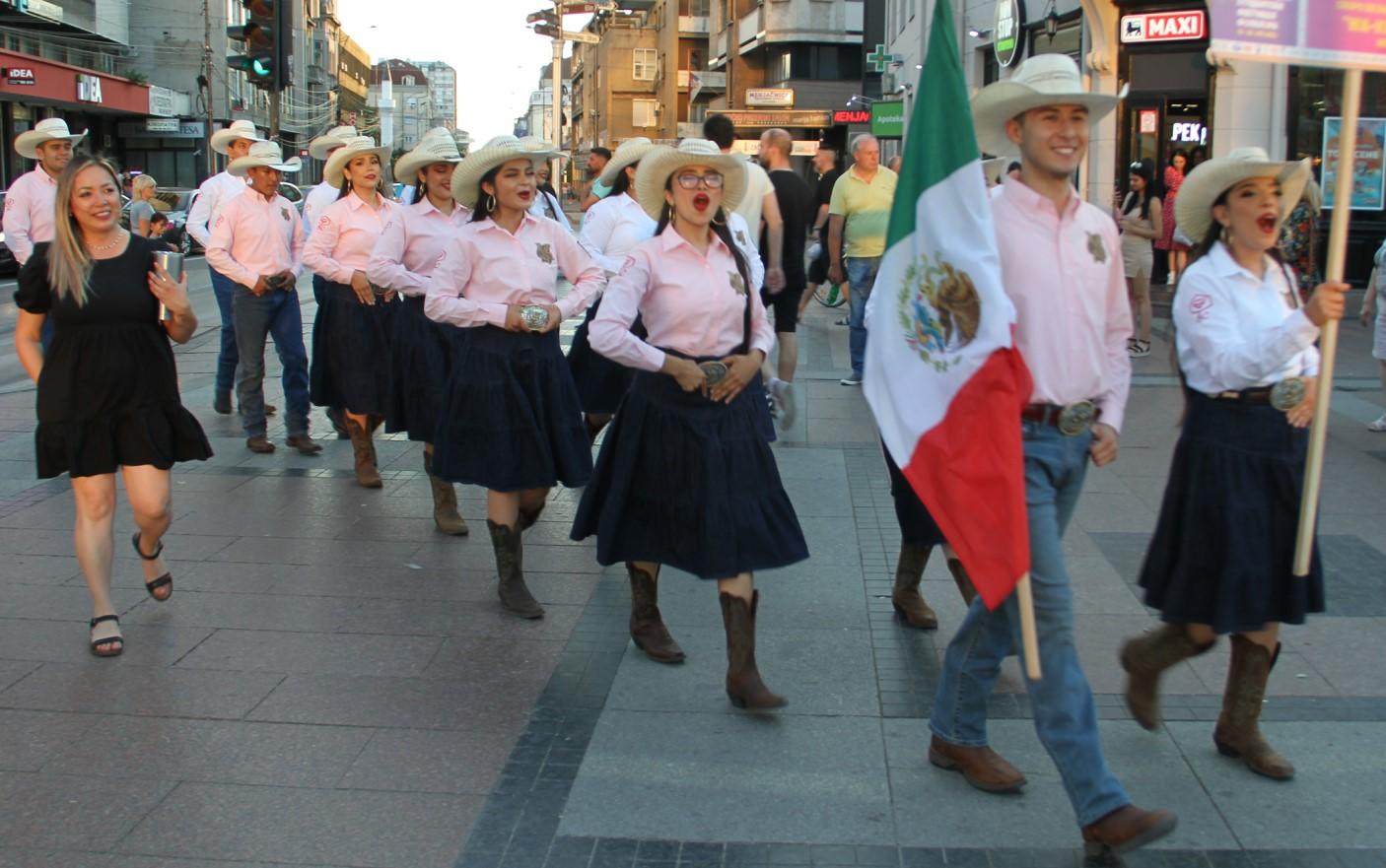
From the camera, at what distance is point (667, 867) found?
12.2ft

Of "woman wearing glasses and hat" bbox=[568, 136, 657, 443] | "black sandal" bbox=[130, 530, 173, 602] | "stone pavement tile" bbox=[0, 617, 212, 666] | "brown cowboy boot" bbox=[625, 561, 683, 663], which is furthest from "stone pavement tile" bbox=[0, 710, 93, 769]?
"woman wearing glasses and hat" bbox=[568, 136, 657, 443]

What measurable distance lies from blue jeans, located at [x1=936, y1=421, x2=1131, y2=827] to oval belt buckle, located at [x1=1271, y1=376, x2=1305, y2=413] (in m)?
0.58

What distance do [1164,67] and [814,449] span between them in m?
12.6

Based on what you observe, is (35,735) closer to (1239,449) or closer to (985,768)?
(985,768)

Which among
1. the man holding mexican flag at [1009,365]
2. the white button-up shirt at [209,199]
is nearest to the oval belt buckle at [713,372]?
the man holding mexican flag at [1009,365]

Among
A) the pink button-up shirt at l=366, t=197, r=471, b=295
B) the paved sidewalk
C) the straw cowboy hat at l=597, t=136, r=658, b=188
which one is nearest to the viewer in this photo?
the paved sidewalk

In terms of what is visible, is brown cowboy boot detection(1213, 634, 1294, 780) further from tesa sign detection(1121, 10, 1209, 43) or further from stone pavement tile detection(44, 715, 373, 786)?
tesa sign detection(1121, 10, 1209, 43)

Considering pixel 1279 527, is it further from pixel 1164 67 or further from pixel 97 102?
pixel 97 102

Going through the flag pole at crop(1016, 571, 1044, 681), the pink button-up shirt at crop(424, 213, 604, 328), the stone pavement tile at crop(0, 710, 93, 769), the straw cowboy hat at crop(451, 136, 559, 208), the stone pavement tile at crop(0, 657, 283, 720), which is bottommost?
the stone pavement tile at crop(0, 710, 93, 769)

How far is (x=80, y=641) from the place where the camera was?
551 centimetres

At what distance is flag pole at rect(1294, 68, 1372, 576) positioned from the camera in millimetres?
3695

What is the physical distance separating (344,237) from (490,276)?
9.37 ft

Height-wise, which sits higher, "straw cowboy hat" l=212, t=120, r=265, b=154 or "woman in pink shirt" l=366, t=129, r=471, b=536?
"straw cowboy hat" l=212, t=120, r=265, b=154

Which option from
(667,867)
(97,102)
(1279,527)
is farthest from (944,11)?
(97,102)
